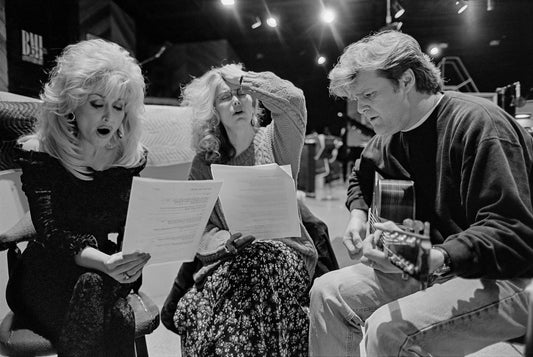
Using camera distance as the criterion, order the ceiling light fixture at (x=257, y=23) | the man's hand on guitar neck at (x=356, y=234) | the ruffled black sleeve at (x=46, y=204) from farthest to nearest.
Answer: the ceiling light fixture at (x=257, y=23) → the man's hand on guitar neck at (x=356, y=234) → the ruffled black sleeve at (x=46, y=204)

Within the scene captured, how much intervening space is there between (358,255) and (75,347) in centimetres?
86

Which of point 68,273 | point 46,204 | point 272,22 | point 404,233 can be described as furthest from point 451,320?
point 272,22

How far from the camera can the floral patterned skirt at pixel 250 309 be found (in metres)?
1.32

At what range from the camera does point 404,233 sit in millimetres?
896

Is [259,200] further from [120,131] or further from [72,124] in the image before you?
[72,124]

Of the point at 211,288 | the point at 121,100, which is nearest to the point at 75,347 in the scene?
the point at 211,288

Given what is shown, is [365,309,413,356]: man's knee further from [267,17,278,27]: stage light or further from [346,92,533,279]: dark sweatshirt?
[267,17,278,27]: stage light

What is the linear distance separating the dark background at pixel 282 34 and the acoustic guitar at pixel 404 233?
94 centimetres

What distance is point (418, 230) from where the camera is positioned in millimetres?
898

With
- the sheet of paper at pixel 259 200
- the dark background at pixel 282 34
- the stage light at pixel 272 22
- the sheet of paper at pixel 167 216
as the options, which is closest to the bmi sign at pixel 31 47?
the dark background at pixel 282 34

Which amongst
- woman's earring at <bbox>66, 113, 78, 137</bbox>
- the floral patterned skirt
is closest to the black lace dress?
woman's earring at <bbox>66, 113, 78, 137</bbox>

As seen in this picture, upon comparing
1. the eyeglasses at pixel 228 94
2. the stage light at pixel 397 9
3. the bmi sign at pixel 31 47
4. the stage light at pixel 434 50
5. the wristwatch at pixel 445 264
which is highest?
the stage light at pixel 397 9

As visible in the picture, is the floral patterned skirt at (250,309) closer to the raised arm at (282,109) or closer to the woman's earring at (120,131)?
the raised arm at (282,109)

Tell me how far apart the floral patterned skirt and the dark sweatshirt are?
1.62 ft
